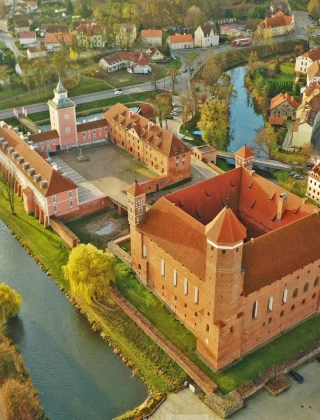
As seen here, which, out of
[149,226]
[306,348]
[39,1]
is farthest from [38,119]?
[39,1]

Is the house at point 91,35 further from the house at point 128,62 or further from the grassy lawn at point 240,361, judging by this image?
the grassy lawn at point 240,361

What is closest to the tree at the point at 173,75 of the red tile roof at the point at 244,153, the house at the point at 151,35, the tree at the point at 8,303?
the house at the point at 151,35

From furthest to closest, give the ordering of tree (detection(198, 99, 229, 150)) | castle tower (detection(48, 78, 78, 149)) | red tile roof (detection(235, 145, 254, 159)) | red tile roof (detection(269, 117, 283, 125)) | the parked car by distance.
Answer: red tile roof (detection(269, 117, 283, 125)) < tree (detection(198, 99, 229, 150)) < castle tower (detection(48, 78, 78, 149)) < red tile roof (detection(235, 145, 254, 159)) < the parked car

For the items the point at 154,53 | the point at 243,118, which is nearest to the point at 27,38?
the point at 154,53

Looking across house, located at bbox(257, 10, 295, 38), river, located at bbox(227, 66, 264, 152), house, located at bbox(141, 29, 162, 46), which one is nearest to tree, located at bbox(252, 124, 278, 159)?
river, located at bbox(227, 66, 264, 152)

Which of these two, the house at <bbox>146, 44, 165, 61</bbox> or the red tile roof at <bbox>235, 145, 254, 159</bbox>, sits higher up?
the red tile roof at <bbox>235, 145, 254, 159</bbox>

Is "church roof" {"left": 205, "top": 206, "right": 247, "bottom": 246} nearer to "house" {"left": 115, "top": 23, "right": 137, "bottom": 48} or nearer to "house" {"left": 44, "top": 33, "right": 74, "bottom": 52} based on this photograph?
"house" {"left": 44, "top": 33, "right": 74, "bottom": 52}

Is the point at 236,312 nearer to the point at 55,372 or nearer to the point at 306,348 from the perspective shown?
Result: the point at 306,348
